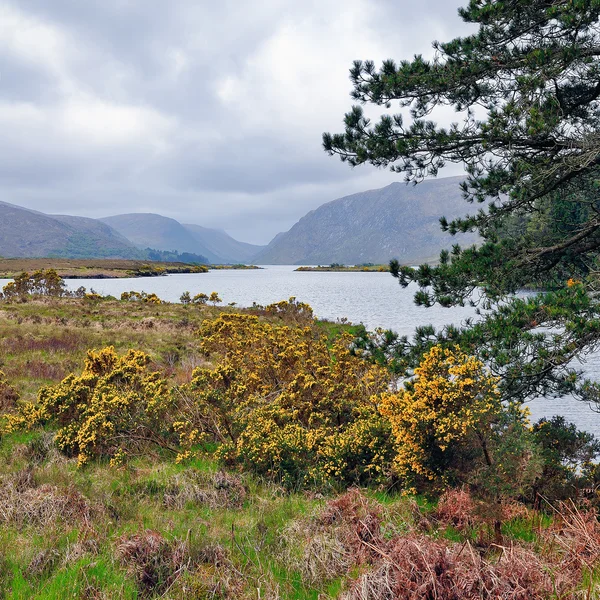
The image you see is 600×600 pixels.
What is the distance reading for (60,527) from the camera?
5.29m

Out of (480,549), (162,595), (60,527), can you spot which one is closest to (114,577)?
(162,595)

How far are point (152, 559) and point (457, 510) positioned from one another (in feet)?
11.8

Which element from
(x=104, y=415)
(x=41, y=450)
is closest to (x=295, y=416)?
(x=104, y=415)

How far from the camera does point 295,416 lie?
351 inches

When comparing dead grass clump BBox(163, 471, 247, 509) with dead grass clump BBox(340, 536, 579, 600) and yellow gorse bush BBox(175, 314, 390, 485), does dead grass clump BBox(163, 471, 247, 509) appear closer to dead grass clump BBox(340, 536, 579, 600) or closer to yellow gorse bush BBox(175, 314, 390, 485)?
yellow gorse bush BBox(175, 314, 390, 485)

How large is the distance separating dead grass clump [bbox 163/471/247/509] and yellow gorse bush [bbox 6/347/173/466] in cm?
163

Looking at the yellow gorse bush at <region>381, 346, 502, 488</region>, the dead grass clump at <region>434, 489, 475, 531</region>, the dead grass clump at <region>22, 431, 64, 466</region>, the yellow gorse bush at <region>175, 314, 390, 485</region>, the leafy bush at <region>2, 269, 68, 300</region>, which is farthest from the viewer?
the leafy bush at <region>2, 269, 68, 300</region>

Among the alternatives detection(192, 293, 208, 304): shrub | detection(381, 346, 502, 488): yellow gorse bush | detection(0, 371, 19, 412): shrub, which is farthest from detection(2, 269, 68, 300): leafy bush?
detection(381, 346, 502, 488): yellow gorse bush

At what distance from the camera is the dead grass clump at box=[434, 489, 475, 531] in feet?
17.9

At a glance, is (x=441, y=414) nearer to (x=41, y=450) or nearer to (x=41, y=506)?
(x=41, y=506)

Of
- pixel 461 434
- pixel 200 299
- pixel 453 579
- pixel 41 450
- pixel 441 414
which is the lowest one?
pixel 41 450

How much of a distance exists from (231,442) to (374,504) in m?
3.41

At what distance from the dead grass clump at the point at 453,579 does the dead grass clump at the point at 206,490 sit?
10.3ft

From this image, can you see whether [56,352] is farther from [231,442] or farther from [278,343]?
[231,442]
